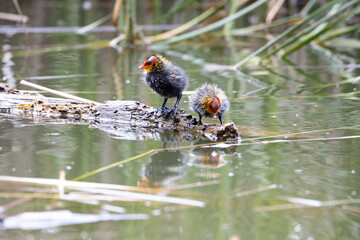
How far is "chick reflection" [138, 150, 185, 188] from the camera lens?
3.14m

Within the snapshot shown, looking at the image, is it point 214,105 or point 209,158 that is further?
point 214,105

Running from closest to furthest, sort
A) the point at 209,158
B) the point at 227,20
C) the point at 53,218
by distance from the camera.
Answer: the point at 53,218
the point at 209,158
the point at 227,20

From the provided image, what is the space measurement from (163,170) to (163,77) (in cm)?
121

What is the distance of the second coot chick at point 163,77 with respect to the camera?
4.41 meters

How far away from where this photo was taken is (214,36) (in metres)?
11.0

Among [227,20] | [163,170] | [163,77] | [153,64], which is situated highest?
[227,20]

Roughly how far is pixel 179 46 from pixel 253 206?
741 centimetres

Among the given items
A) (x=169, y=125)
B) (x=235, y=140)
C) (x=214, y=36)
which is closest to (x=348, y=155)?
(x=235, y=140)

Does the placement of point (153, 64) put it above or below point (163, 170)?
above

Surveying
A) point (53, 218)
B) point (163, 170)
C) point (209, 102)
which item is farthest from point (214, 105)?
point (53, 218)

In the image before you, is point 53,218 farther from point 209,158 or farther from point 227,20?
point 227,20

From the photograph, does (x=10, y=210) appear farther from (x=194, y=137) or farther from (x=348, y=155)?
(x=348, y=155)

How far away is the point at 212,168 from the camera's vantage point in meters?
3.45

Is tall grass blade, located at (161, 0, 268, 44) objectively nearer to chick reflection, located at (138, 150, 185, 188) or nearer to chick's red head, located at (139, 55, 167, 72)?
chick's red head, located at (139, 55, 167, 72)
